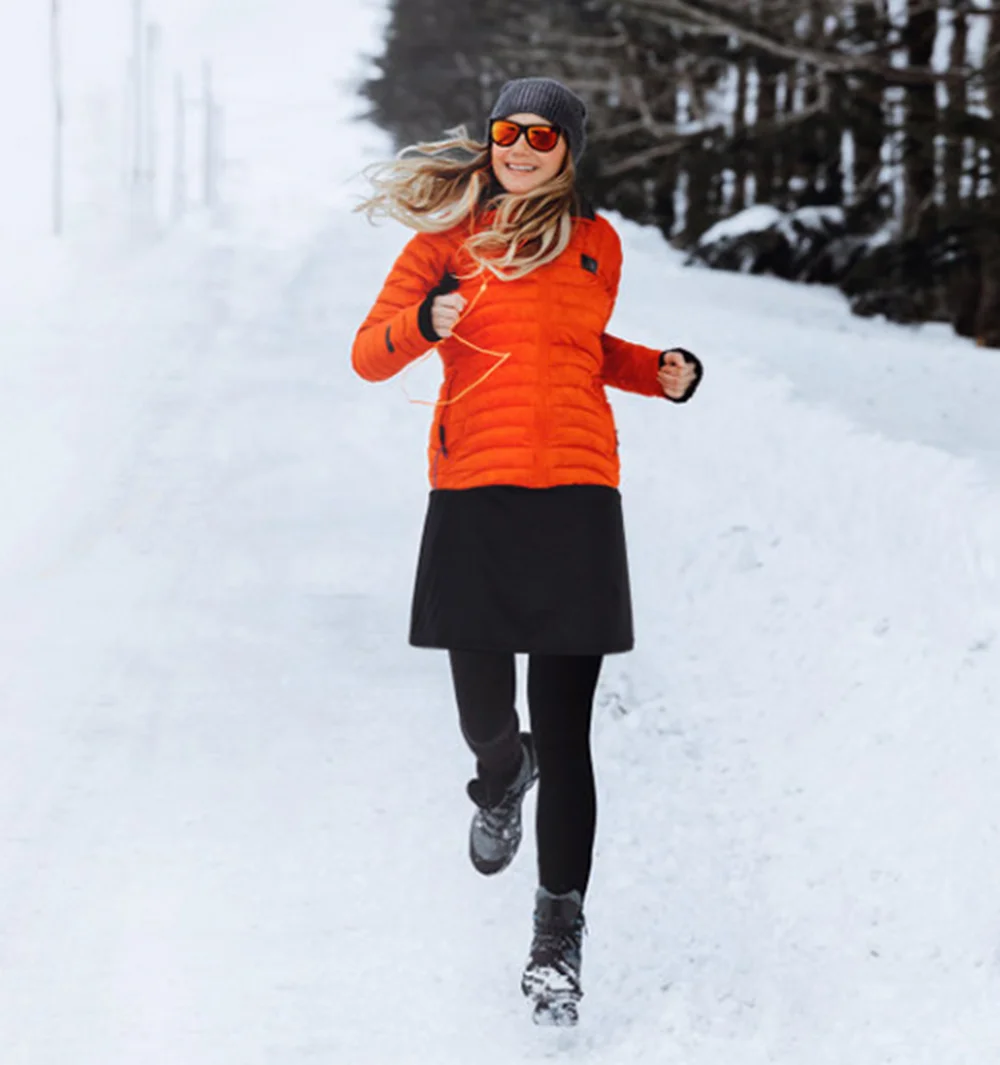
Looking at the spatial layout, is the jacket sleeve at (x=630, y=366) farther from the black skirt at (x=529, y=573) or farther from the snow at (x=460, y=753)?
the snow at (x=460, y=753)

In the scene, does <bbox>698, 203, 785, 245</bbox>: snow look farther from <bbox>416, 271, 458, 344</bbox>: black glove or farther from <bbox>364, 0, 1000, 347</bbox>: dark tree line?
<bbox>416, 271, 458, 344</bbox>: black glove

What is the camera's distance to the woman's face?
3002 mm

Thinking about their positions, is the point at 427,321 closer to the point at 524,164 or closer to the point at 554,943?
the point at 524,164

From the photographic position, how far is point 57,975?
125 inches

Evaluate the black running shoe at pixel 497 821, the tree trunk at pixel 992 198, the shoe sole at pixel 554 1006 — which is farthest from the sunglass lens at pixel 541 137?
the tree trunk at pixel 992 198

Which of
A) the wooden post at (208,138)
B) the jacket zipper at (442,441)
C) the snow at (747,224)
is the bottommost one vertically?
the wooden post at (208,138)

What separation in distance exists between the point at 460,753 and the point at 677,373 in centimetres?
185

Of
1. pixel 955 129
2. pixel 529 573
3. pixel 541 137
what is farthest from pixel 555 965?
pixel 955 129

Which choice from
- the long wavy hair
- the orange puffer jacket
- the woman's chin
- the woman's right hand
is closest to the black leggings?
the orange puffer jacket

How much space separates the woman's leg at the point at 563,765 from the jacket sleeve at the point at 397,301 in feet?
2.34

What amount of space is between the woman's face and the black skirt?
25.4 inches

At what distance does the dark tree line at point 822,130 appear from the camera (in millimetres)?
9797

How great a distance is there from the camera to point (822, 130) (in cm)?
1207

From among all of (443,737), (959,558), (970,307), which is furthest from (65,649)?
(970,307)
